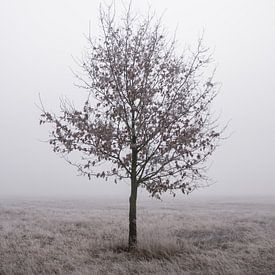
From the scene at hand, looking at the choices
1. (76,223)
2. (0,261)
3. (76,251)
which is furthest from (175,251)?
(76,223)

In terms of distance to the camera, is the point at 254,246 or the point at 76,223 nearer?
the point at 254,246

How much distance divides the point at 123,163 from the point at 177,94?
2.85 metres

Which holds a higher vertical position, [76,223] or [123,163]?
[123,163]

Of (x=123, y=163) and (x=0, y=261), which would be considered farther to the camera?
(x=123, y=163)

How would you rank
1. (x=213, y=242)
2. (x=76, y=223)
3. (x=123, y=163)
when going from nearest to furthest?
(x=123, y=163) → (x=213, y=242) → (x=76, y=223)

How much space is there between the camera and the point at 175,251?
475 inches

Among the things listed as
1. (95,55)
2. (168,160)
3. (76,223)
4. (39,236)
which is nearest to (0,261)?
(39,236)

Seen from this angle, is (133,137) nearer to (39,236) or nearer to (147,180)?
(147,180)

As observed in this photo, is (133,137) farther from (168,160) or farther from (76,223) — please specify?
(76,223)

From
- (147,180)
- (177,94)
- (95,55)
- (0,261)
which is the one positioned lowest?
(0,261)

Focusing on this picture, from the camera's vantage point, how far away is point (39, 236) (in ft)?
52.6

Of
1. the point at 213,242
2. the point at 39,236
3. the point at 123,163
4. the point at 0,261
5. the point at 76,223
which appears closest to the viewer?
the point at 0,261

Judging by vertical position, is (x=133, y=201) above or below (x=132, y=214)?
above

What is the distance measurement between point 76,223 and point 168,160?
35.6 feet
